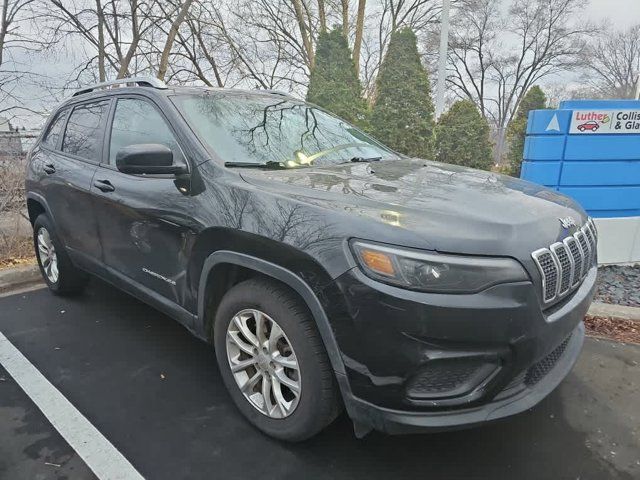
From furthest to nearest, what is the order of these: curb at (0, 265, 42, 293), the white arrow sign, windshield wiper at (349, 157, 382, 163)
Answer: the white arrow sign, curb at (0, 265, 42, 293), windshield wiper at (349, 157, 382, 163)

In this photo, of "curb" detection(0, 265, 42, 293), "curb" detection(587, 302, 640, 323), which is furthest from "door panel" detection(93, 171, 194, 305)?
"curb" detection(587, 302, 640, 323)

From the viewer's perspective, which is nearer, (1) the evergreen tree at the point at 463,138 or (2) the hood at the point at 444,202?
(2) the hood at the point at 444,202

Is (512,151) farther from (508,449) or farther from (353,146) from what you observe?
(508,449)

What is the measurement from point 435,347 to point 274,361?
815mm

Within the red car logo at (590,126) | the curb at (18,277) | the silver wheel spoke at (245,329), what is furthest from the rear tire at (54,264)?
the red car logo at (590,126)

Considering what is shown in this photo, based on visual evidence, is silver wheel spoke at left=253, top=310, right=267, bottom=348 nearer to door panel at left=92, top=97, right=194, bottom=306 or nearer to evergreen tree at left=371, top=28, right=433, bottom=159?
door panel at left=92, top=97, right=194, bottom=306

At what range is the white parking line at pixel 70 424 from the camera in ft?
6.93

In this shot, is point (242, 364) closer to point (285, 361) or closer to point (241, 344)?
point (241, 344)

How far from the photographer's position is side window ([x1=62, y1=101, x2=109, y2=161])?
3324 mm

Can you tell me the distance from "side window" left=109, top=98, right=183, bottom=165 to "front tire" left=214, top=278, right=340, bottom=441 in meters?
0.96

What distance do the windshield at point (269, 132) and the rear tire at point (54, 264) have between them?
202 cm

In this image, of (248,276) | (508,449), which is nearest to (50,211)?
(248,276)

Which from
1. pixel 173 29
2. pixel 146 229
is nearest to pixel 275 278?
pixel 146 229

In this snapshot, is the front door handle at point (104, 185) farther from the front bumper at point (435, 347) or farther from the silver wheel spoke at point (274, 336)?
the front bumper at point (435, 347)
